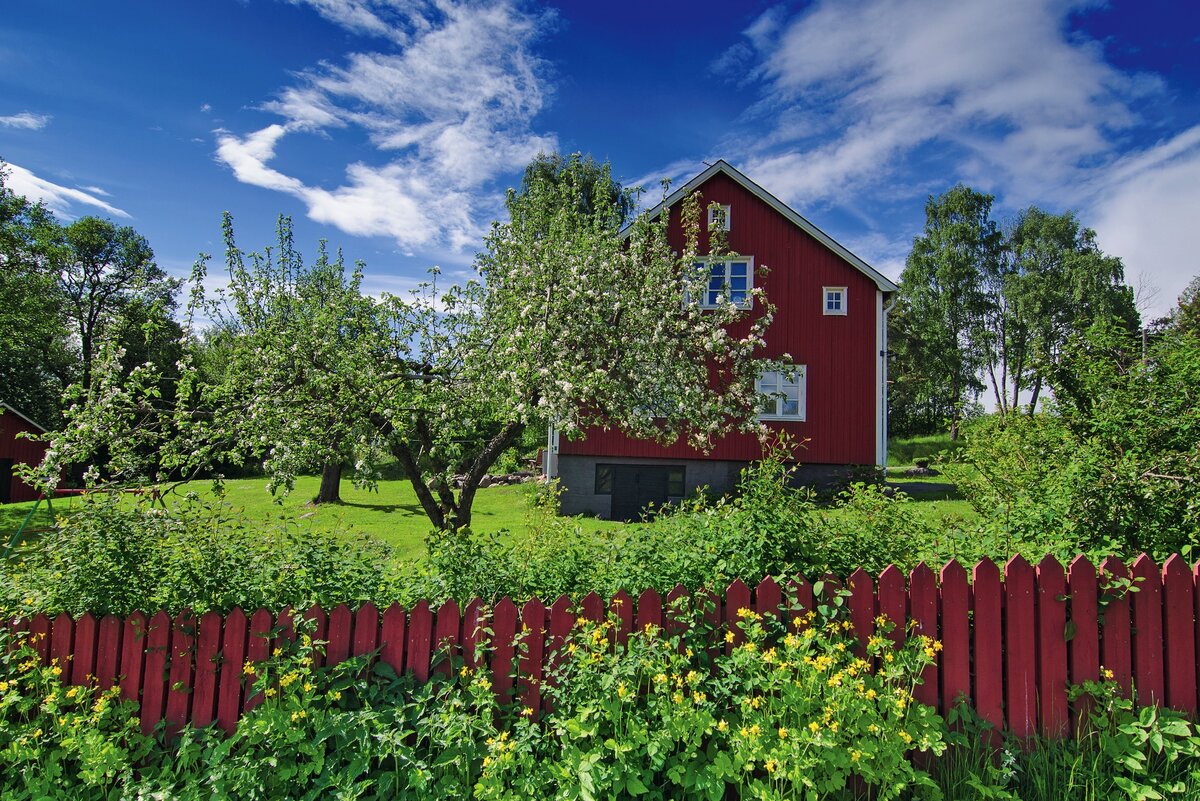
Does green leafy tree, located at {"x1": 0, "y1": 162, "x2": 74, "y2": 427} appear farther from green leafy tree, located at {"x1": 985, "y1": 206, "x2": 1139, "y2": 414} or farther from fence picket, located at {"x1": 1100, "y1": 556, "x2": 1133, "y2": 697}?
green leafy tree, located at {"x1": 985, "y1": 206, "x2": 1139, "y2": 414}

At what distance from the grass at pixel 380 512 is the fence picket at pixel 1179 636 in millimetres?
7836

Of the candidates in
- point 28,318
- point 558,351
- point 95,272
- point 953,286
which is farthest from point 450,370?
point 95,272

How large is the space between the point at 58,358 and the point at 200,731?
46534 mm

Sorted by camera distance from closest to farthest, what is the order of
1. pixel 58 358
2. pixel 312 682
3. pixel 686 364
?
pixel 312 682, pixel 686 364, pixel 58 358

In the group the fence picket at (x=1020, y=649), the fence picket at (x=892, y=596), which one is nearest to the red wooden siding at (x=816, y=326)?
the fence picket at (x=1020, y=649)

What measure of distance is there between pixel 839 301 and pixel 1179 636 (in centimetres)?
1575

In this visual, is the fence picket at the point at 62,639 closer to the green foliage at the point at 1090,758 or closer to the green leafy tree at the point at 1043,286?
the green foliage at the point at 1090,758

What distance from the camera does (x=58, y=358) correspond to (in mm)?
38219

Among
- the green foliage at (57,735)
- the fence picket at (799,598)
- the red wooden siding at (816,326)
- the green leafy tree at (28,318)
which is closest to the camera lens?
the green foliage at (57,735)

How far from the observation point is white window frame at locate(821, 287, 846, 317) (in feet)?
60.2

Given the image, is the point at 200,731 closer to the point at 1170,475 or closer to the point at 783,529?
the point at 783,529

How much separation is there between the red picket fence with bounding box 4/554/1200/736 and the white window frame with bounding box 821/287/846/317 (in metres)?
15.4

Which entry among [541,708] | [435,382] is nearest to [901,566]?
[541,708]

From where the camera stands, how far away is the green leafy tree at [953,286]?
117ft
